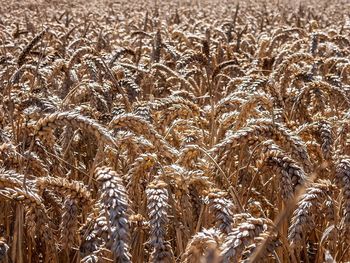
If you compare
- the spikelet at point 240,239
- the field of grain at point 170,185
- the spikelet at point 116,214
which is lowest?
the field of grain at point 170,185

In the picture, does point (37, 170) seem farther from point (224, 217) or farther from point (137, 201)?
point (224, 217)

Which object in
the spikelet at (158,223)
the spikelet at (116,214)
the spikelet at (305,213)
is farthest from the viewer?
the spikelet at (305,213)

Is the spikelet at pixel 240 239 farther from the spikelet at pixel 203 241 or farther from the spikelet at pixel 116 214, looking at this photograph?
the spikelet at pixel 116 214

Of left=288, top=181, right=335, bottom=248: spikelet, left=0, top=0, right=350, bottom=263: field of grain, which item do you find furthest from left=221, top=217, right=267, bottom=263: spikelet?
left=288, top=181, right=335, bottom=248: spikelet

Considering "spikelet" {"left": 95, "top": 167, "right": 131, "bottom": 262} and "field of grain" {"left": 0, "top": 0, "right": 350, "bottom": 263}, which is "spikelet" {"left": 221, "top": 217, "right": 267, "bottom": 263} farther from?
"spikelet" {"left": 95, "top": 167, "right": 131, "bottom": 262}

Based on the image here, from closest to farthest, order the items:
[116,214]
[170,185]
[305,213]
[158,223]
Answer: [116,214], [158,223], [305,213], [170,185]

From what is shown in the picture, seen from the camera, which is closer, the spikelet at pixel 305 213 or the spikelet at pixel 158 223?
the spikelet at pixel 158 223

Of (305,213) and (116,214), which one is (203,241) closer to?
(116,214)

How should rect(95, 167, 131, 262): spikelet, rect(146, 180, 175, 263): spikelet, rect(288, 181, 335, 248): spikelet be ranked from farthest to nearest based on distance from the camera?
rect(288, 181, 335, 248): spikelet
rect(146, 180, 175, 263): spikelet
rect(95, 167, 131, 262): spikelet

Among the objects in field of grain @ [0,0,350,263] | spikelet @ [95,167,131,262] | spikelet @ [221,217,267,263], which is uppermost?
spikelet @ [95,167,131,262]

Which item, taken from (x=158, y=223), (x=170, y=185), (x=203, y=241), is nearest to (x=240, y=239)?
(x=203, y=241)

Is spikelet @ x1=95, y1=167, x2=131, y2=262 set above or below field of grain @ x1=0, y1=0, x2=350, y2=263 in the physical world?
above

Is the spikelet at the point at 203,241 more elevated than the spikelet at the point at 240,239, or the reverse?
the spikelet at the point at 240,239

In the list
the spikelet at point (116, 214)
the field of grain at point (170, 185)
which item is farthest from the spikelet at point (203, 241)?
the spikelet at point (116, 214)
